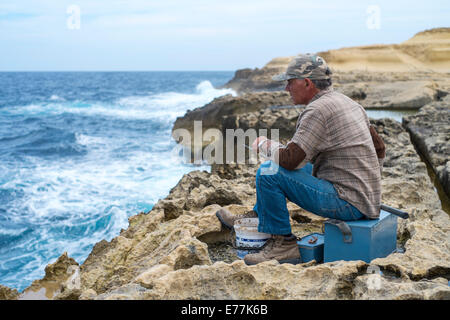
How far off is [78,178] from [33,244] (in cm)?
428

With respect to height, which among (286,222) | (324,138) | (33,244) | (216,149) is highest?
(324,138)

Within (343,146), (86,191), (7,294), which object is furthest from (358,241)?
(86,191)

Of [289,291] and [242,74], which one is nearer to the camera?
[289,291]

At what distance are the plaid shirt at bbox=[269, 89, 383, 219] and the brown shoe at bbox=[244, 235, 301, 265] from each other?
0.49 metres

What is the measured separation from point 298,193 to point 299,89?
0.67 meters

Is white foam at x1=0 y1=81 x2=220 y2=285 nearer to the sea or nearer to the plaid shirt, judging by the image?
the sea

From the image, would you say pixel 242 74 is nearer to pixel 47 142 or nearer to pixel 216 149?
pixel 47 142

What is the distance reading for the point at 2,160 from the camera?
1442 centimetres

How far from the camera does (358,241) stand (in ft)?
8.98

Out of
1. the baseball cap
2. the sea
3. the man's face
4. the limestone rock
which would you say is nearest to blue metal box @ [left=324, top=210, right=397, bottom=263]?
the man's face

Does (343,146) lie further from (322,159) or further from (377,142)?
(377,142)

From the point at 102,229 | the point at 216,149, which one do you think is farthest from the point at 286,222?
the point at 216,149

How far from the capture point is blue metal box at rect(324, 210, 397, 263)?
8.90ft

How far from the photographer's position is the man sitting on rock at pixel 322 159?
8.73 feet
